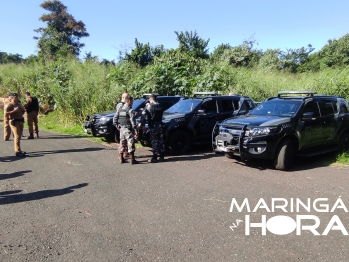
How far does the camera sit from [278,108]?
27.1ft

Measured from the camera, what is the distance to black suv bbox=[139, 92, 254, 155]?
30.6 feet

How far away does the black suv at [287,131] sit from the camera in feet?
23.7

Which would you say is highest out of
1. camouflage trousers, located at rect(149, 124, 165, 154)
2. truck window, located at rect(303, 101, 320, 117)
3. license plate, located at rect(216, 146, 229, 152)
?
truck window, located at rect(303, 101, 320, 117)

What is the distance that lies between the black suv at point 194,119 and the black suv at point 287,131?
4.45 ft

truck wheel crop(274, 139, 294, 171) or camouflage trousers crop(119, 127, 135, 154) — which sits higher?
camouflage trousers crop(119, 127, 135, 154)

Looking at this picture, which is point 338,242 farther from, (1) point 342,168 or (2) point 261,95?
(2) point 261,95

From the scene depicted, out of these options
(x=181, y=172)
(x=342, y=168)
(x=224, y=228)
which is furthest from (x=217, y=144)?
(x=224, y=228)

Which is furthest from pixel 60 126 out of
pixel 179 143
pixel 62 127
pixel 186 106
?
pixel 179 143

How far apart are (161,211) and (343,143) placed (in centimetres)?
667

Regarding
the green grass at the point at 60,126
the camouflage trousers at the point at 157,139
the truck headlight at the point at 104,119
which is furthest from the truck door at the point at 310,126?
the green grass at the point at 60,126

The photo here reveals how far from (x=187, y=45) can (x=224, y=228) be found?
33.6 m

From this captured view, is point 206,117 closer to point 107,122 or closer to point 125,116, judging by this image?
point 125,116

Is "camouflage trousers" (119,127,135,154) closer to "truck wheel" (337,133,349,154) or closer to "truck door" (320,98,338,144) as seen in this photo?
"truck door" (320,98,338,144)

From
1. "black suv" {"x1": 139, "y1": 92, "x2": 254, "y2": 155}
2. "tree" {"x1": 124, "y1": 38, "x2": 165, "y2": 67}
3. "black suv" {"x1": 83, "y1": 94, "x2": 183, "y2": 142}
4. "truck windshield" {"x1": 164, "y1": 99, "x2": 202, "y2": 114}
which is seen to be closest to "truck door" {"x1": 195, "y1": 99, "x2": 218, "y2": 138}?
"black suv" {"x1": 139, "y1": 92, "x2": 254, "y2": 155}
